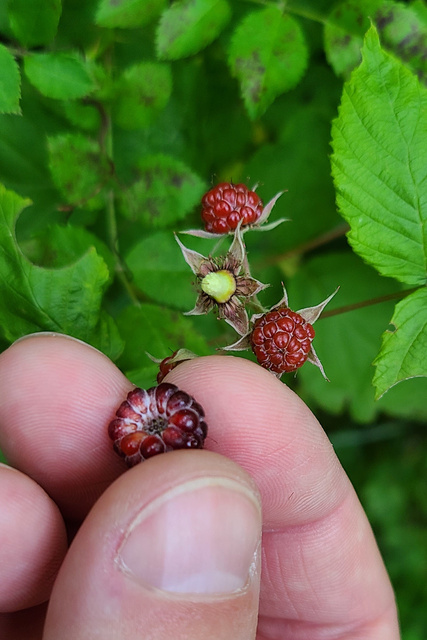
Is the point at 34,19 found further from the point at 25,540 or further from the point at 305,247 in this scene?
the point at 25,540

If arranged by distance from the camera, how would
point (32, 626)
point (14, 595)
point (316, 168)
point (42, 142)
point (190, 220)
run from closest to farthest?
point (14, 595) → point (32, 626) → point (42, 142) → point (190, 220) → point (316, 168)

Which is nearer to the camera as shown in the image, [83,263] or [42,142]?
[83,263]

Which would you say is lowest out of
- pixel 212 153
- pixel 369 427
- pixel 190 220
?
pixel 369 427

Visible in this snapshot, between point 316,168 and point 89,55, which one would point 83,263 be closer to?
point 89,55

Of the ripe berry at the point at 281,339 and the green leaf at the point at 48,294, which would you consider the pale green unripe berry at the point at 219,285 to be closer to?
the ripe berry at the point at 281,339

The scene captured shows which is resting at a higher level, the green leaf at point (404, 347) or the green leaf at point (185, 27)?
the green leaf at point (185, 27)

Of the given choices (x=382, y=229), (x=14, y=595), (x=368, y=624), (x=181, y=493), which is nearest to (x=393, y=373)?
(x=382, y=229)

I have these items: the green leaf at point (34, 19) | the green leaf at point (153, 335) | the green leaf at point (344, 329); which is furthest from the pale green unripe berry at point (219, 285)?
the green leaf at point (34, 19)

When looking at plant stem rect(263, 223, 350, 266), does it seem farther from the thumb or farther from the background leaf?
the thumb
